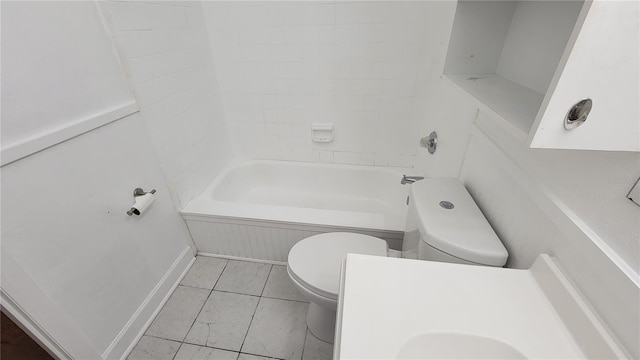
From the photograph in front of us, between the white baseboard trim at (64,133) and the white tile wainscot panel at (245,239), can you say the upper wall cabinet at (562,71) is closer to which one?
the white tile wainscot panel at (245,239)

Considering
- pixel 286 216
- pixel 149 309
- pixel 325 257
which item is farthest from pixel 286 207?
pixel 149 309

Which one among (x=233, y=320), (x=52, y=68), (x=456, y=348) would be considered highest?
(x=52, y=68)

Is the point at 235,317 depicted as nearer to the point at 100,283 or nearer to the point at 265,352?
the point at 265,352

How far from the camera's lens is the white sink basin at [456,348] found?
470mm

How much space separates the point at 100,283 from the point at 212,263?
664 millimetres

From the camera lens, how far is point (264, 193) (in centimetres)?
217

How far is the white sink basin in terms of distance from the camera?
470 mm

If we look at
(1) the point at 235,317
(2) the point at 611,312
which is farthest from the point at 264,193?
(2) the point at 611,312

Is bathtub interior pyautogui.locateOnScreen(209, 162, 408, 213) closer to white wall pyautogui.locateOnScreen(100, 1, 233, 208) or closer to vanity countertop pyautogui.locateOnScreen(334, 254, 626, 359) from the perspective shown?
white wall pyautogui.locateOnScreen(100, 1, 233, 208)

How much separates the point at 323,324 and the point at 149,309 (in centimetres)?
89

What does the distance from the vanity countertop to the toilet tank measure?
0.28 feet

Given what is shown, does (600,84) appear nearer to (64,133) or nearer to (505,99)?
(505,99)

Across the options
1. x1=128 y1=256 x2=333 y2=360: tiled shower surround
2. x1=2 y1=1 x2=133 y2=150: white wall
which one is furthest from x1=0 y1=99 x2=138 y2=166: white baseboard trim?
x1=128 y1=256 x2=333 y2=360: tiled shower surround

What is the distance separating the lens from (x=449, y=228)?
74 centimetres
